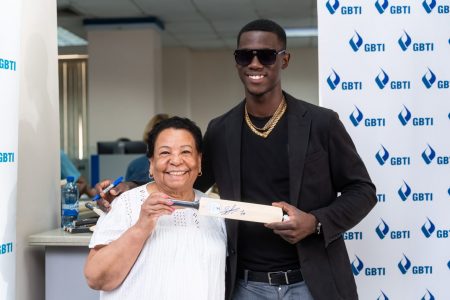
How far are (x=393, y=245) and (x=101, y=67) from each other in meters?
7.69

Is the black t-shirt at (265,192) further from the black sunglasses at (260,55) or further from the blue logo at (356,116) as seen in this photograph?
the blue logo at (356,116)

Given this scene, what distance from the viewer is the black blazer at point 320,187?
6.00 ft

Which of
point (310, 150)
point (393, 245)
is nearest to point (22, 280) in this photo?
point (310, 150)

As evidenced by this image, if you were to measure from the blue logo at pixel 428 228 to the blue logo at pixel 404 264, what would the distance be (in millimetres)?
160

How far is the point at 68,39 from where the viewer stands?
35.6 feet

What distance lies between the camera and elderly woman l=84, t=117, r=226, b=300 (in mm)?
1640

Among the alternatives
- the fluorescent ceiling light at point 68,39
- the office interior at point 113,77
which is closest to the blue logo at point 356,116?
the office interior at point 113,77

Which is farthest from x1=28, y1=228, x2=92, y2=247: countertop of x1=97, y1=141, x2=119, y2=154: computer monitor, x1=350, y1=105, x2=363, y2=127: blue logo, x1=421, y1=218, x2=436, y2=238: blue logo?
x1=97, y1=141, x2=119, y2=154: computer monitor

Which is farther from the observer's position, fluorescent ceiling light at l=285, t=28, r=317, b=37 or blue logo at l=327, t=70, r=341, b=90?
fluorescent ceiling light at l=285, t=28, r=317, b=37

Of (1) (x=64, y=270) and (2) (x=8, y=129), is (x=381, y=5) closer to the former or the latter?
(2) (x=8, y=129)

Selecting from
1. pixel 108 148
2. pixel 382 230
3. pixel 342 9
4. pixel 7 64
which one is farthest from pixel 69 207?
pixel 108 148

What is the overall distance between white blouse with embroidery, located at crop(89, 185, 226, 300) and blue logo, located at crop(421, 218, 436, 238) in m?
1.44

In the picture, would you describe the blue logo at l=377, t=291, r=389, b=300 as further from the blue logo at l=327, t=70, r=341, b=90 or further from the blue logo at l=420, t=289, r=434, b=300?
the blue logo at l=327, t=70, r=341, b=90

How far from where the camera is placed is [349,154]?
6.19 feet
